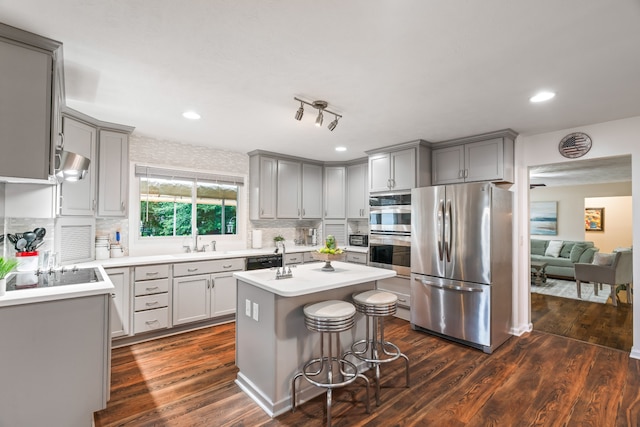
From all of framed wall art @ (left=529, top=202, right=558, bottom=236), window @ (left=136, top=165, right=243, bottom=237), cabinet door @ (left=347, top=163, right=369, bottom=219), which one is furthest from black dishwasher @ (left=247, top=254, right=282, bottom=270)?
framed wall art @ (left=529, top=202, right=558, bottom=236)

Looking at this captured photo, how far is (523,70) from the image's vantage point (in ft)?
6.97

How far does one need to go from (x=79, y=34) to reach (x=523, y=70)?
2.85 metres

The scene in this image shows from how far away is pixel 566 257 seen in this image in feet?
23.9

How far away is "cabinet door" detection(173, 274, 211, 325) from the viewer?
364 centimetres

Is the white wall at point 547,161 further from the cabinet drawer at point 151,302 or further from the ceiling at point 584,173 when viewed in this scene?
the cabinet drawer at point 151,302

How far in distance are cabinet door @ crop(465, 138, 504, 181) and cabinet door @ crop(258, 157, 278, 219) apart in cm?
280

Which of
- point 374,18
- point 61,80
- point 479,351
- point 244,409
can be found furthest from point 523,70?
point 61,80

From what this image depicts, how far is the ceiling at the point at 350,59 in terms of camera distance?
1557 mm

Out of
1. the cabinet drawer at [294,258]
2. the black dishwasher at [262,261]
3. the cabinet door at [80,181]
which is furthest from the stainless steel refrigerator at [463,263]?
the cabinet door at [80,181]

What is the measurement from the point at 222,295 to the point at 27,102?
282 cm

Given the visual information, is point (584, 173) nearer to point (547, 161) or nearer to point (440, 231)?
point (547, 161)

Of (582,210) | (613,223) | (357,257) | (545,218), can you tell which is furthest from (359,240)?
(613,223)

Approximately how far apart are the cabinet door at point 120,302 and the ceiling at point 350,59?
1673 mm

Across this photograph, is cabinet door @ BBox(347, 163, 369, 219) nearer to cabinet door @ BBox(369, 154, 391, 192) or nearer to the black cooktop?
cabinet door @ BBox(369, 154, 391, 192)
